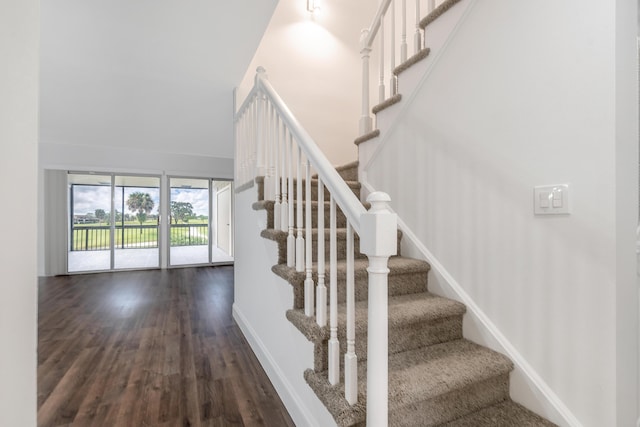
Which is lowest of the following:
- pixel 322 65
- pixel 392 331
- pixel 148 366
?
pixel 148 366

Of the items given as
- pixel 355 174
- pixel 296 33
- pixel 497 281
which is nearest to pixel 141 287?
pixel 355 174

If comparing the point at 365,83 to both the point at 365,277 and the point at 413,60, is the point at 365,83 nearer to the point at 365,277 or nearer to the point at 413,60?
the point at 413,60

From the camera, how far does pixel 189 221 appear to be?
659cm

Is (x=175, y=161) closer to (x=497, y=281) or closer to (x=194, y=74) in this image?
(x=194, y=74)

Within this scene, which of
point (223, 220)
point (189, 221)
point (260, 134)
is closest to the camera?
point (260, 134)

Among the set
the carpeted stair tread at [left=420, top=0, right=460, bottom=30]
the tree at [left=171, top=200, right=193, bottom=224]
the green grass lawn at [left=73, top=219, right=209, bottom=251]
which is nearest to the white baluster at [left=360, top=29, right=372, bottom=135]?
the carpeted stair tread at [left=420, top=0, right=460, bottom=30]

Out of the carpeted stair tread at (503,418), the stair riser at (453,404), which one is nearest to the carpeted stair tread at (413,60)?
the stair riser at (453,404)

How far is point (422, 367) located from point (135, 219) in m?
6.29

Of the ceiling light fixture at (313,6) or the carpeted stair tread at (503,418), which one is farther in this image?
the ceiling light fixture at (313,6)

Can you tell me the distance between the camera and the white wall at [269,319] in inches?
57.5

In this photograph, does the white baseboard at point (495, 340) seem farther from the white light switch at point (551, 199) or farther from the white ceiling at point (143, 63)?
the white ceiling at point (143, 63)

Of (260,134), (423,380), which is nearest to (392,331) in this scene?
(423,380)

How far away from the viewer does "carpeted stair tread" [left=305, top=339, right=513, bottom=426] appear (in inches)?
43.9

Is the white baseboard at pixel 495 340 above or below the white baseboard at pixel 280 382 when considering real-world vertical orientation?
above
